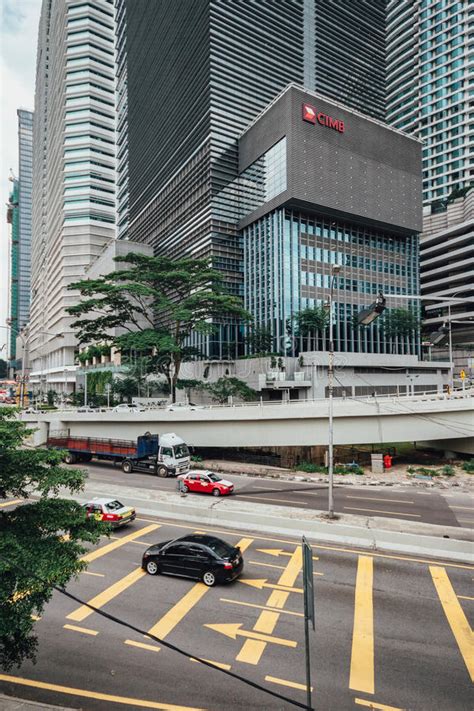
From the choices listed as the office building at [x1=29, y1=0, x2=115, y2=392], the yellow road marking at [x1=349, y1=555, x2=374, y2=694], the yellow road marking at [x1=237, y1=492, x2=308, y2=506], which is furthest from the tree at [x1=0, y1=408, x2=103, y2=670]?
the office building at [x1=29, y1=0, x2=115, y2=392]

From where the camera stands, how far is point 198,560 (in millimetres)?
13562

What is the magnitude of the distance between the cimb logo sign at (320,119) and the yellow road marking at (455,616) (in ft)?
204

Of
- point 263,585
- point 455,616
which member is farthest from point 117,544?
point 455,616

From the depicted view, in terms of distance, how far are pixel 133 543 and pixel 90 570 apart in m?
2.74

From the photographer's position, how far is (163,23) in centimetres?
8056

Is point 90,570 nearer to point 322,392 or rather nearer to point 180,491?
point 180,491

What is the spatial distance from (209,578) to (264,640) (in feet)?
11.3

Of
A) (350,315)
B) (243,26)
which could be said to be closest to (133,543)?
(350,315)

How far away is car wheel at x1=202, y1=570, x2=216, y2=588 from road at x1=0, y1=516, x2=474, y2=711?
11.9 inches

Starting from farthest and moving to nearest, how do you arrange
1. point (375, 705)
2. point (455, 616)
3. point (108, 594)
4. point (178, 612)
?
1. point (108, 594)
2. point (178, 612)
3. point (455, 616)
4. point (375, 705)

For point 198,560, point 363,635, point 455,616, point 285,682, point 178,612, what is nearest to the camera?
point 285,682

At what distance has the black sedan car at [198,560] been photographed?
13.2 metres

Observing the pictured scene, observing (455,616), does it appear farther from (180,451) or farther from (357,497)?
(180,451)

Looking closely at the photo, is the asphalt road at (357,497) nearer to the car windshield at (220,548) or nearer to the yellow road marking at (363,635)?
the yellow road marking at (363,635)
